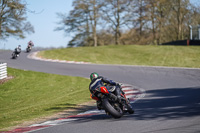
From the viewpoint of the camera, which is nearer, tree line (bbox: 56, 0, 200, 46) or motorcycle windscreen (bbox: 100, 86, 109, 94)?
motorcycle windscreen (bbox: 100, 86, 109, 94)

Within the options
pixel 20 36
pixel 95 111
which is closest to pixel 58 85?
pixel 95 111

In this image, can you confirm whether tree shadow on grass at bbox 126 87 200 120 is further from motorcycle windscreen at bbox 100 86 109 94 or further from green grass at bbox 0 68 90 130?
green grass at bbox 0 68 90 130

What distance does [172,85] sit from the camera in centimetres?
1557

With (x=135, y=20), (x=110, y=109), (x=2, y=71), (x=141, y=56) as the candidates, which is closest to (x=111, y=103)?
(x=110, y=109)

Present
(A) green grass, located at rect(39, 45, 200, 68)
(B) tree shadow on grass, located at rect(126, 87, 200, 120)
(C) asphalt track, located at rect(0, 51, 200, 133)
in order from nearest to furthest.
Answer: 1. (C) asphalt track, located at rect(0, 51, 200, 133)
2. (B) tree shadow on grass, located at rect(126, 87, 200, 120)
3. (A) green grass, located at rect(39, 45, 200, 68)

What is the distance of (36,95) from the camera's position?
1534 centimetres

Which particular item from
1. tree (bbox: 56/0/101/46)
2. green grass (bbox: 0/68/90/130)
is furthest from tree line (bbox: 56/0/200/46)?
green grass (bbox: 0/68/90/130)

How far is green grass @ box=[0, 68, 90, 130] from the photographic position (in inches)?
421

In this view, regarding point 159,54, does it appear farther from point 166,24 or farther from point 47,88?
point 166,24

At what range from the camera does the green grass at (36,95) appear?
1069cm

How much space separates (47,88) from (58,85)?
1.05 m

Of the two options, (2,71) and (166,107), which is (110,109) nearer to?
(166,107)

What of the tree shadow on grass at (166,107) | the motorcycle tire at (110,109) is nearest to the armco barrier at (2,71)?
the tree shadow on grass at (166,107)

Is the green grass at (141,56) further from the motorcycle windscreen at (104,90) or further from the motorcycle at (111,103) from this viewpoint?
the motorcycle windscreen at (104,90)
